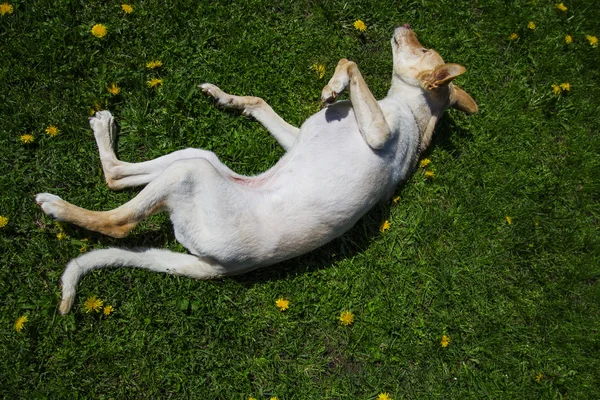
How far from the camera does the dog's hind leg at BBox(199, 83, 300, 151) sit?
430 cm

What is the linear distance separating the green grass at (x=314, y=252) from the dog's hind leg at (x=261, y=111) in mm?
123

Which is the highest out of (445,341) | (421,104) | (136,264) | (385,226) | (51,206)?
(421,104)

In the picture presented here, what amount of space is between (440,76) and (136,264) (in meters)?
2.95

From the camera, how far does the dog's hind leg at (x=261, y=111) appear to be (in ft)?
14.1

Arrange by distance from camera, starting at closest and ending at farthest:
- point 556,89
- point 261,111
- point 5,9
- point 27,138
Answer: point 27,138, point 5,9, point 261,111, point 556,89

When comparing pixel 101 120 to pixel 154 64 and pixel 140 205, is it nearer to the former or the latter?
pixel 154 64

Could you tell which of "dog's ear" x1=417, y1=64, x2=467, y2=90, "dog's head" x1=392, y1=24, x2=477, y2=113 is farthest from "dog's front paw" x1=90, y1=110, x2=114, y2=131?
"dog's ear" x1=417, y1=64, x2=467, y2=90

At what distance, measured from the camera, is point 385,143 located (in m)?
3.64

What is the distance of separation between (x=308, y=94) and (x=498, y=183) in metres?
2.23

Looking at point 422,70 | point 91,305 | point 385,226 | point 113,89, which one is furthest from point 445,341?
point 113,89

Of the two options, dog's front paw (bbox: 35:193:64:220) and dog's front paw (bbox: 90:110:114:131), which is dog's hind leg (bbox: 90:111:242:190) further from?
dog's front paw (bbox: 35:193:64:220)

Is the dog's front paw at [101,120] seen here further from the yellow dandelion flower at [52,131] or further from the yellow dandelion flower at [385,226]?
the yellow dandelion flower at [385,226]

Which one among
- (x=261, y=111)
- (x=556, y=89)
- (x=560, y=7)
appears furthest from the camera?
(x=560, y=7)

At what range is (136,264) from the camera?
12.0 feet
